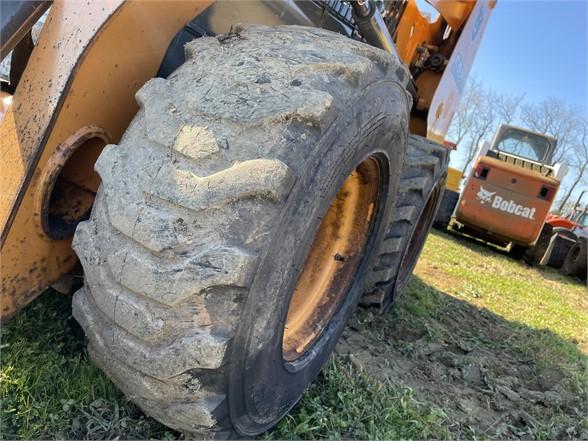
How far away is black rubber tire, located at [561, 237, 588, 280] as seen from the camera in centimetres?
981

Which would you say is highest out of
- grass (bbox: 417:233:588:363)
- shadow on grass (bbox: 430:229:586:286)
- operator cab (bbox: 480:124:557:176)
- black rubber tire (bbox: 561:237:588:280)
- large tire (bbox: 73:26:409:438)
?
operator cab (bbox: 480:124:557:176)

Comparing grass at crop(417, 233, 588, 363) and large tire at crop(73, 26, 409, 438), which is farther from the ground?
large tire at crop(73, 26, 409, 438)

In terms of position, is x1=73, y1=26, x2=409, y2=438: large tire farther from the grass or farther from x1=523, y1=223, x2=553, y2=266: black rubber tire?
x1=523, y1=223, x2=553, y2=266: black rubber tire

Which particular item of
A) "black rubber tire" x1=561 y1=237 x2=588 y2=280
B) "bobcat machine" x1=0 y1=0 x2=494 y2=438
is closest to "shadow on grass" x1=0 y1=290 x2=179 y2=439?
"bobcat machine" x1=0 y1=0 x2=494 y2=438

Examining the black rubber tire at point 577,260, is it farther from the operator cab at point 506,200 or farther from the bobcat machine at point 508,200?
the operator cab at point 506,200

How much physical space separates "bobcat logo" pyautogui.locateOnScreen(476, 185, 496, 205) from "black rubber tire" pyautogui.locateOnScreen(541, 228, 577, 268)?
6.05ft

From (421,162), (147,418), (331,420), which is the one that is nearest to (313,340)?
(331,420)

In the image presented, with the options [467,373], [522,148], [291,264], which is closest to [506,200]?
[522,148]

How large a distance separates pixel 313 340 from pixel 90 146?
1072mm

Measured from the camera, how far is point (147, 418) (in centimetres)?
172

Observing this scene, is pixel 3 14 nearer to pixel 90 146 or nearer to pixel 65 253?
pixel 90 146

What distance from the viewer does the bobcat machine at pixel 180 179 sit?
4.35ft

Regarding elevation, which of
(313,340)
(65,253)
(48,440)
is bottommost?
(48,440)

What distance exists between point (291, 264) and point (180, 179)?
384 millimetres
